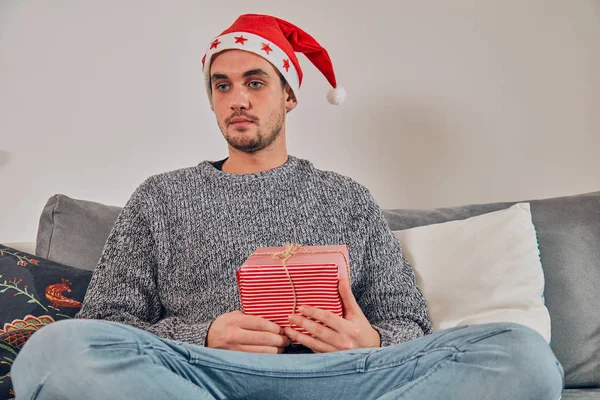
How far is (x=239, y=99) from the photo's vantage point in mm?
1673

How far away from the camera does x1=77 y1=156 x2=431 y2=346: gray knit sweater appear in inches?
59.0

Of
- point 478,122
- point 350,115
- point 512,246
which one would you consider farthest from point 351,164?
point 512,246

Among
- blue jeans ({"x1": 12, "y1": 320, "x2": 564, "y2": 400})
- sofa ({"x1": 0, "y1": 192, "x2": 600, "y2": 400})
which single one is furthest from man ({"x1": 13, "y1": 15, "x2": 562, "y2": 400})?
sofa ({"x1": 0, "y1": 192, "x2": 600, "y2": 400})

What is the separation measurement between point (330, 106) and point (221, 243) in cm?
86

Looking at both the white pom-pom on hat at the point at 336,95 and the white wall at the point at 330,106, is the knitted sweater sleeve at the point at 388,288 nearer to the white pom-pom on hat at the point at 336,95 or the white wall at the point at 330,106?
the white pom-pom on hat at the point at 336,95

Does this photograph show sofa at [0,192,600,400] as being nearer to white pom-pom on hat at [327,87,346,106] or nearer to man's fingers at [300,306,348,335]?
white pom-pom on hat at [327,87,346,106]

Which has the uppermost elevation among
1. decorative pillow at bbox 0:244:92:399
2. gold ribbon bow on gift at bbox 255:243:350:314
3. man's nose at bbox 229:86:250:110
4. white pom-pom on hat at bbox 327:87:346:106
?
white pom-pom on hat at bbox 327:87:346:106

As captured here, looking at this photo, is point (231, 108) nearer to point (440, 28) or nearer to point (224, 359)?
point (224, 359)

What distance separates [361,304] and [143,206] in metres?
0.56

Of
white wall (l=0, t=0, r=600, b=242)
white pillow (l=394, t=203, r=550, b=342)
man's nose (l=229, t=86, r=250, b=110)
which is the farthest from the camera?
white wall (l=0, t=0, r=600, b=242)

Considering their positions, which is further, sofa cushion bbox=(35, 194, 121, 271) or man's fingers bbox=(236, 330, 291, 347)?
sofa cushion bbox=(35, 194, 121, 271)

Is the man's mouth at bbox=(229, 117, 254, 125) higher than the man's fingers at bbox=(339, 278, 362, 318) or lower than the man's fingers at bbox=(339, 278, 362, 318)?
higher

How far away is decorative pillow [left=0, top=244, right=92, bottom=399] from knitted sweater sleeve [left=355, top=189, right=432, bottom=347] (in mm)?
656

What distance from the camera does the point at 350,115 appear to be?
2264mm
